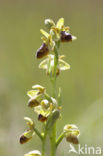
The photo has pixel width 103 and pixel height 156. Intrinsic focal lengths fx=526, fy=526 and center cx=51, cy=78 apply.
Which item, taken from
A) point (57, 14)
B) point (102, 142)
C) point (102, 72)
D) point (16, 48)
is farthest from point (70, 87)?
point (57, 14)

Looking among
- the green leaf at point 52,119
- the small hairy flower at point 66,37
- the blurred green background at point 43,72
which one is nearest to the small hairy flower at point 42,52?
the small hairy flower at point 66,37

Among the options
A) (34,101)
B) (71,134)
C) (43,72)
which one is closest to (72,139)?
(71,134)

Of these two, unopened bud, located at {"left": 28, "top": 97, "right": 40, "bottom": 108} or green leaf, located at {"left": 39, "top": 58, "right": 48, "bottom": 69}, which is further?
green leaf, located at {"left": 39, "top": 58, "right": 48, "bottom": 69}

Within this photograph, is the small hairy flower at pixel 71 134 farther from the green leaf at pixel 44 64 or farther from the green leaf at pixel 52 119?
the green leaf at pixel 44 64

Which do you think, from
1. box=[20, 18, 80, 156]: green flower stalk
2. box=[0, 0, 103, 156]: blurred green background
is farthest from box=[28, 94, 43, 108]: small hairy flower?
box=[0, 0, 103, 156]: blurred green background

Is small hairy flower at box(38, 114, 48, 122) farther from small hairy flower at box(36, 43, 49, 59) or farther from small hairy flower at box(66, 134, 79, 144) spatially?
small hairy flower at box(36, 43, 49, 59)

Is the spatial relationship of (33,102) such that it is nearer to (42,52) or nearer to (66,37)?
(42,52)

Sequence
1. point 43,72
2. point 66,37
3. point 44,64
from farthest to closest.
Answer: point 43,72, point 44,64, point 66,37

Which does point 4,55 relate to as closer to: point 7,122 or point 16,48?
point 16,48

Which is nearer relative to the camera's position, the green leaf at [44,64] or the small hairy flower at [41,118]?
the small hairy flower at [41,118]
